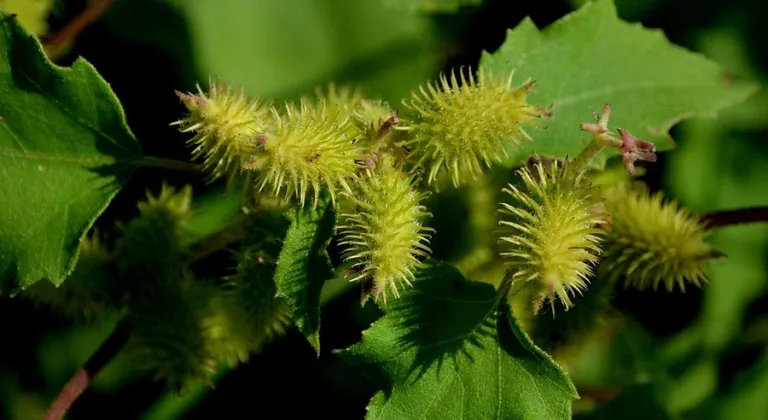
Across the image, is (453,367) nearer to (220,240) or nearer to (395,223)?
(395,223)

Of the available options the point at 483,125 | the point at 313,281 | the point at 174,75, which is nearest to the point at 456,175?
the point at 483,125

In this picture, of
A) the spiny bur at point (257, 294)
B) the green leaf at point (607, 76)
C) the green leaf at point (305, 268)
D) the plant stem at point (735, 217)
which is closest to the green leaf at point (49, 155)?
the spiny bur at point (257, 294)

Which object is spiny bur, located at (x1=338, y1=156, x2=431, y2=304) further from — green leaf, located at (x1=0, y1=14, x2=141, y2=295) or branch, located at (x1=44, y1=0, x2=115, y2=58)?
branch, located at (x1=44, y1=0, x2=115, y2=58)

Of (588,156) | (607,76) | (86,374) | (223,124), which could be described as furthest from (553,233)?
(86,374)

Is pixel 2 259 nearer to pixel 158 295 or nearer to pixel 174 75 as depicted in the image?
pixel 158 295

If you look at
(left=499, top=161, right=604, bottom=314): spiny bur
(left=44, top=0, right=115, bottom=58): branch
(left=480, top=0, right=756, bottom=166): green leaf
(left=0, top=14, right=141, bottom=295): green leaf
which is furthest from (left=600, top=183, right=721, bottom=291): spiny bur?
(left=44, top=0, right=115, bottom=58): branch
